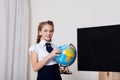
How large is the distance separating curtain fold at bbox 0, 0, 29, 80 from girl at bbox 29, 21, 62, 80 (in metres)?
0.96

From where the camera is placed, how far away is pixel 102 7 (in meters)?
2.98

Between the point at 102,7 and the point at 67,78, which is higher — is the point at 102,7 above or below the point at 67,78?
above

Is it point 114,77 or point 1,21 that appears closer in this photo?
point 114,77

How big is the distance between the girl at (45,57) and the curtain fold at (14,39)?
0.96m

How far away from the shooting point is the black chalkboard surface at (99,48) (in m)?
2.04

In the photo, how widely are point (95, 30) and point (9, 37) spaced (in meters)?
1.48

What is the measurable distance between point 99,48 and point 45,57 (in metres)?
0.49

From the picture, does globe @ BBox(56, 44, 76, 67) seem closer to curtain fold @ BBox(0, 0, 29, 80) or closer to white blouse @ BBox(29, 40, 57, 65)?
white blouse @ BBox(29, 40, 57, 65)

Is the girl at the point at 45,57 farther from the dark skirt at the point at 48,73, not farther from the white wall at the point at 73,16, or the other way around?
the white wall at the point at 73,16

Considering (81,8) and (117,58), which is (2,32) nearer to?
(81,8)

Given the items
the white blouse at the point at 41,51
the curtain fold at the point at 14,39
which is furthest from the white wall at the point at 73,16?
the white blouse at the point at 41,51

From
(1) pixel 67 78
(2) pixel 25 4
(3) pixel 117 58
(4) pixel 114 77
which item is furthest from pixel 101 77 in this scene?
(2) pixel 25 4

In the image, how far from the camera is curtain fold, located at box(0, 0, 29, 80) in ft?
10.2

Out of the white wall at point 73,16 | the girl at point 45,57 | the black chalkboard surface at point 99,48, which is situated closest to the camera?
the black chalkboard surface at point 99,48
